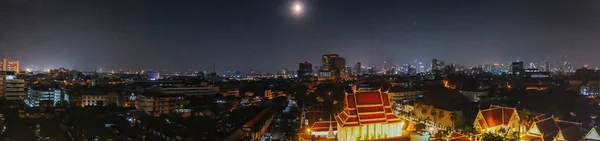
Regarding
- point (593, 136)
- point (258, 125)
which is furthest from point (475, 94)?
point (593, 136)

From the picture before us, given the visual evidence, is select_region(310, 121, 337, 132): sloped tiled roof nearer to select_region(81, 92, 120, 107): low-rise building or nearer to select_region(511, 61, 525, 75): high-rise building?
Result: select_region(81, 92, 120, 107): low-rise building

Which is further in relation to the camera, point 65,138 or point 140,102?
point 140,102

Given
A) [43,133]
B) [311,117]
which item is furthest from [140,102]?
[311,117]

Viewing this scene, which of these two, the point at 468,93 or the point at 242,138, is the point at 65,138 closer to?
the point at 242,138

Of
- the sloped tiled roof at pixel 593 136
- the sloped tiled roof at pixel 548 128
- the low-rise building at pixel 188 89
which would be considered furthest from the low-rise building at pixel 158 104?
the sloped tiled roof at pixel 593 136

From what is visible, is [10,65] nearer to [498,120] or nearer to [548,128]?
[498,120]

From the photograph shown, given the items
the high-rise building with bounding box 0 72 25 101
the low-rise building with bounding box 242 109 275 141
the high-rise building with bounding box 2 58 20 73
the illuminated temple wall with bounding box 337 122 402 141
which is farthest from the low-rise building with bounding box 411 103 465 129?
the high-rise building with bounding box 2 58 20 73
